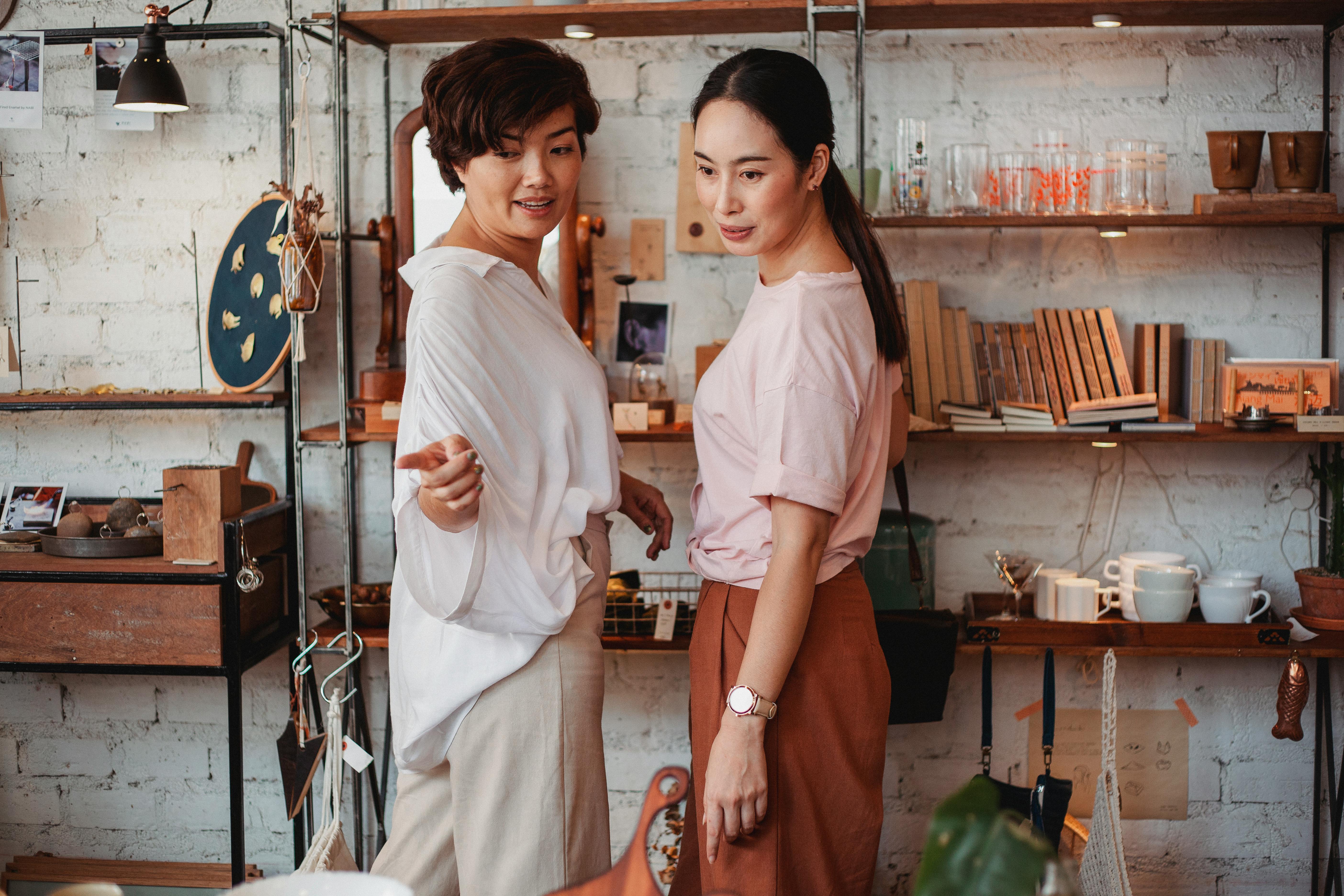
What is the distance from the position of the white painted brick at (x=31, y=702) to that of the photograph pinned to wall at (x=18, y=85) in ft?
5.15

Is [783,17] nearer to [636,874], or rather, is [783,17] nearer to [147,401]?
[147,401]

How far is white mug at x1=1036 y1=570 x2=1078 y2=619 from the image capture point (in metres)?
2.58

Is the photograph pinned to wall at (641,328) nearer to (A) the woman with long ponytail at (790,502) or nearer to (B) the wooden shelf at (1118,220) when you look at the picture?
(B) the wooden shelf at (1118,220)

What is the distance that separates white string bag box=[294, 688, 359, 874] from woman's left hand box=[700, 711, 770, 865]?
101 centimetres

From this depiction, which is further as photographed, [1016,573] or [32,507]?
[32,507]

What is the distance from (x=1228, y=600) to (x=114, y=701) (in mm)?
2997

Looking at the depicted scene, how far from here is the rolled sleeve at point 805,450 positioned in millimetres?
1436

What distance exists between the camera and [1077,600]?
255 centimetres

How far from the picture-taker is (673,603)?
8.41 feet

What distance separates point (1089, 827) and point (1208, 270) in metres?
1.48

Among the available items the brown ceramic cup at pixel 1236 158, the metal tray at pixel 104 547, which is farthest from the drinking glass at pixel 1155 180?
the metal tray at pixel 104 547

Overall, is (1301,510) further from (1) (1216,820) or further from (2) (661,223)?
(2) (661,223)

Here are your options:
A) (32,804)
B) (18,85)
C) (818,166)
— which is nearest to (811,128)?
(818,166)

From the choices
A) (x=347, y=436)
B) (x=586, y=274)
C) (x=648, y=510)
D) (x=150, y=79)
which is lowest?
(x=648, y=510)
